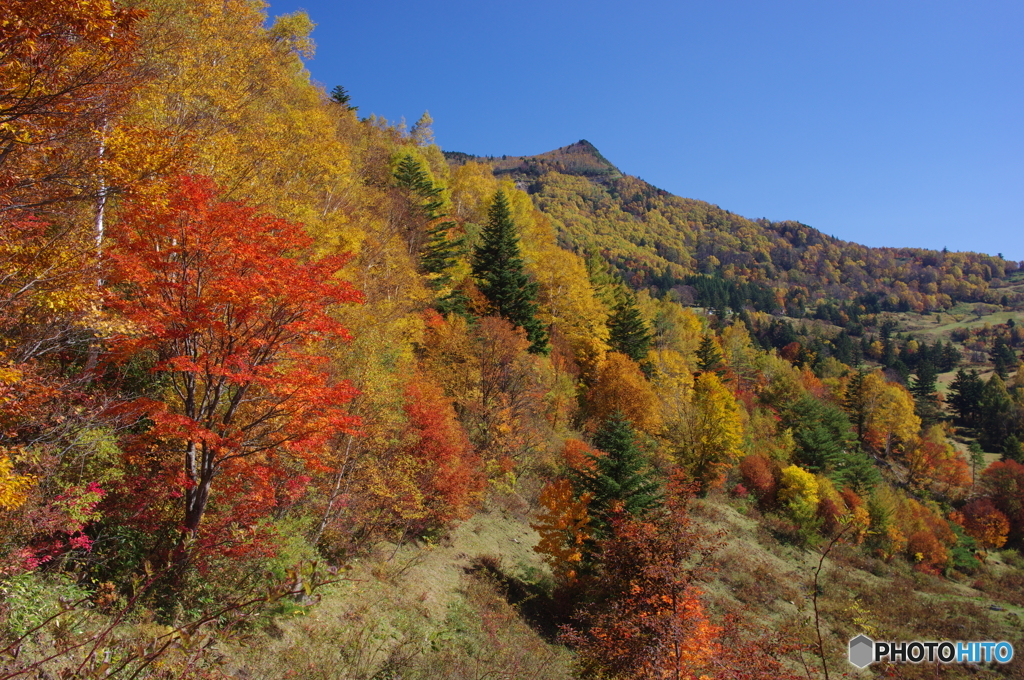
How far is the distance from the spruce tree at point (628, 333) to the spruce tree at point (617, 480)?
989 inches

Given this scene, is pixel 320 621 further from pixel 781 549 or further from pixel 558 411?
pixel 781 549

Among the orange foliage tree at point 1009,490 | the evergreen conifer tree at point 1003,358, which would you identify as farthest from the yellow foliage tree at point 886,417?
the evergreen conifer tree at point 1003,358

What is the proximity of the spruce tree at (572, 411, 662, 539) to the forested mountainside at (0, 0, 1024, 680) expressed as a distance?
0.12 meters

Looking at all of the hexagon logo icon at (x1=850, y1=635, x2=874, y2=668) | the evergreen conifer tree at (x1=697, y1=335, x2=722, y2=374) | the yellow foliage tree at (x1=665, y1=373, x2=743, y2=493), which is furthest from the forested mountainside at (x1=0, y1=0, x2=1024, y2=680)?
the evergreen conifer tree at (x1=697, y1=335, x2=722, y2=374)

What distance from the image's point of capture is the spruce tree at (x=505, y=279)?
32844 mm

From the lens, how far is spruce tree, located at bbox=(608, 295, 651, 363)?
4494cm

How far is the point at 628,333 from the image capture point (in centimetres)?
4547

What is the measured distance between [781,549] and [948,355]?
485 feet

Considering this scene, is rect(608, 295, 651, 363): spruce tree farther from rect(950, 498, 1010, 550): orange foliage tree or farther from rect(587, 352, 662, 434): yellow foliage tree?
rect(950, 498, 1010, 550): orange foliage tree

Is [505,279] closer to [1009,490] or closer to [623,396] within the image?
[623,396]

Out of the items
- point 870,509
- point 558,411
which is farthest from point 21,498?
point 870,509

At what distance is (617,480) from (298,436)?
1282cm

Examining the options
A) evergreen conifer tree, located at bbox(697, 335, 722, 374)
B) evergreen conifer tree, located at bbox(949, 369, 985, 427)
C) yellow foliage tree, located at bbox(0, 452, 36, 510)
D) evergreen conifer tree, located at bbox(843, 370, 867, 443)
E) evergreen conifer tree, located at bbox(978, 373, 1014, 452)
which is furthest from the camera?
evergreen conifer tree, located at bbox(949, 369, 985, 427)

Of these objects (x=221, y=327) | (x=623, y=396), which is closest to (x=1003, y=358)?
(x=623, y=396)
